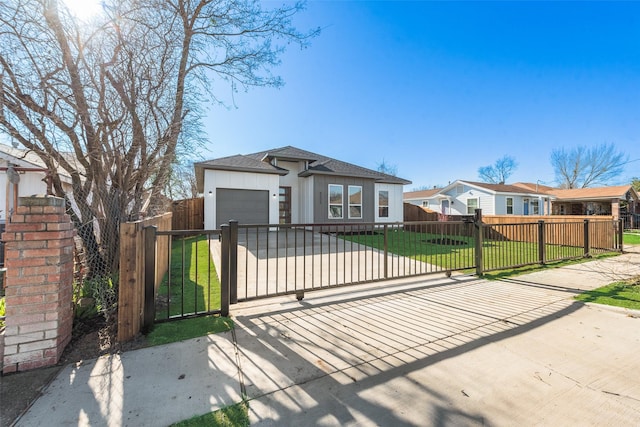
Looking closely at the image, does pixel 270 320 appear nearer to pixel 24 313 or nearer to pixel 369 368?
pixel 369 368

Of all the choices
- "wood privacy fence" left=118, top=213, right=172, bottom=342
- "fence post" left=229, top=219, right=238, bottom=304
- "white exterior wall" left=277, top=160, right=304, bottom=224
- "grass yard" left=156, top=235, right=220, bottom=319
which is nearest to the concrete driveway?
"fence post" left=229, top=219, right=238, bottom=304

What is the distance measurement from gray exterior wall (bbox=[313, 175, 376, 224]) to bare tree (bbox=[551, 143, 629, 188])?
36534 mm

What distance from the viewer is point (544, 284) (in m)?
4.58

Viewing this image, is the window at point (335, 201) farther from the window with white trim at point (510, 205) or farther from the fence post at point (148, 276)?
the window with white trim at point (510, 205)

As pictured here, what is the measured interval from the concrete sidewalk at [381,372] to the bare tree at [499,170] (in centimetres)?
3985

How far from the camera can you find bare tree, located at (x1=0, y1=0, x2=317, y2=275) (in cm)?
273

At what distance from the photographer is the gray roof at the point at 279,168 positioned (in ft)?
35.1

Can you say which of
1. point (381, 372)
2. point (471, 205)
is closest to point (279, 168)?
point (381, 372)

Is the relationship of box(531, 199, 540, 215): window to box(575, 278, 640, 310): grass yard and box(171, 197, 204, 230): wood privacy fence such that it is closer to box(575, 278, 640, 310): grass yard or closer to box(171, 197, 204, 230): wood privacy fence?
box(575, 278, 640, 310): grass yard

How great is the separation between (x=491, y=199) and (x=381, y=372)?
2322cm

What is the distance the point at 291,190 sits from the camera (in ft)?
44.0

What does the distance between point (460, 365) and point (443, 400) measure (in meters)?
0.55

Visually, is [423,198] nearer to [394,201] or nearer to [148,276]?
[394,201]

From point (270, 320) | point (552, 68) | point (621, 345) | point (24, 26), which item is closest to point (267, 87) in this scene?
point (24, 26)
